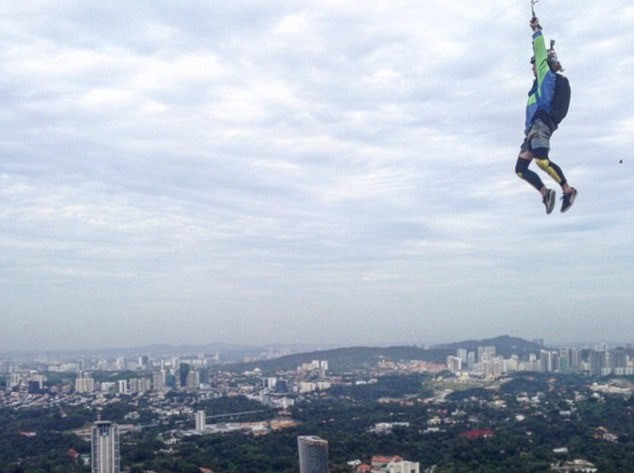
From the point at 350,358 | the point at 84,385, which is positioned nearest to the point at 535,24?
the point at 84,385

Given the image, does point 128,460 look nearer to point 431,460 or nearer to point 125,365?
point 431,460

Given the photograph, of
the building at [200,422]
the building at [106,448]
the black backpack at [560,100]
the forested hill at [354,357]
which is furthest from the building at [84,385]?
the black backpack at [560,100]

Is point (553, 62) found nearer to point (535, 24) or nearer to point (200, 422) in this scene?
point (535, 24)

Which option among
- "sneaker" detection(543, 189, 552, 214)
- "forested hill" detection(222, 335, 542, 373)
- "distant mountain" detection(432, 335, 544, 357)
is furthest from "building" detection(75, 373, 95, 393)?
"sneaker" detection(543, 189, 552, 214)

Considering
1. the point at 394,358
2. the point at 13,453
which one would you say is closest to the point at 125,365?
the point at 394,358

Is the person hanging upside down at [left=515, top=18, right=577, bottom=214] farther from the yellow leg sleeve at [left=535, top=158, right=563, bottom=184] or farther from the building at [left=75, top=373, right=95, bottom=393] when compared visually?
the building at [left=75, top=373, right=95, bottom=393]
